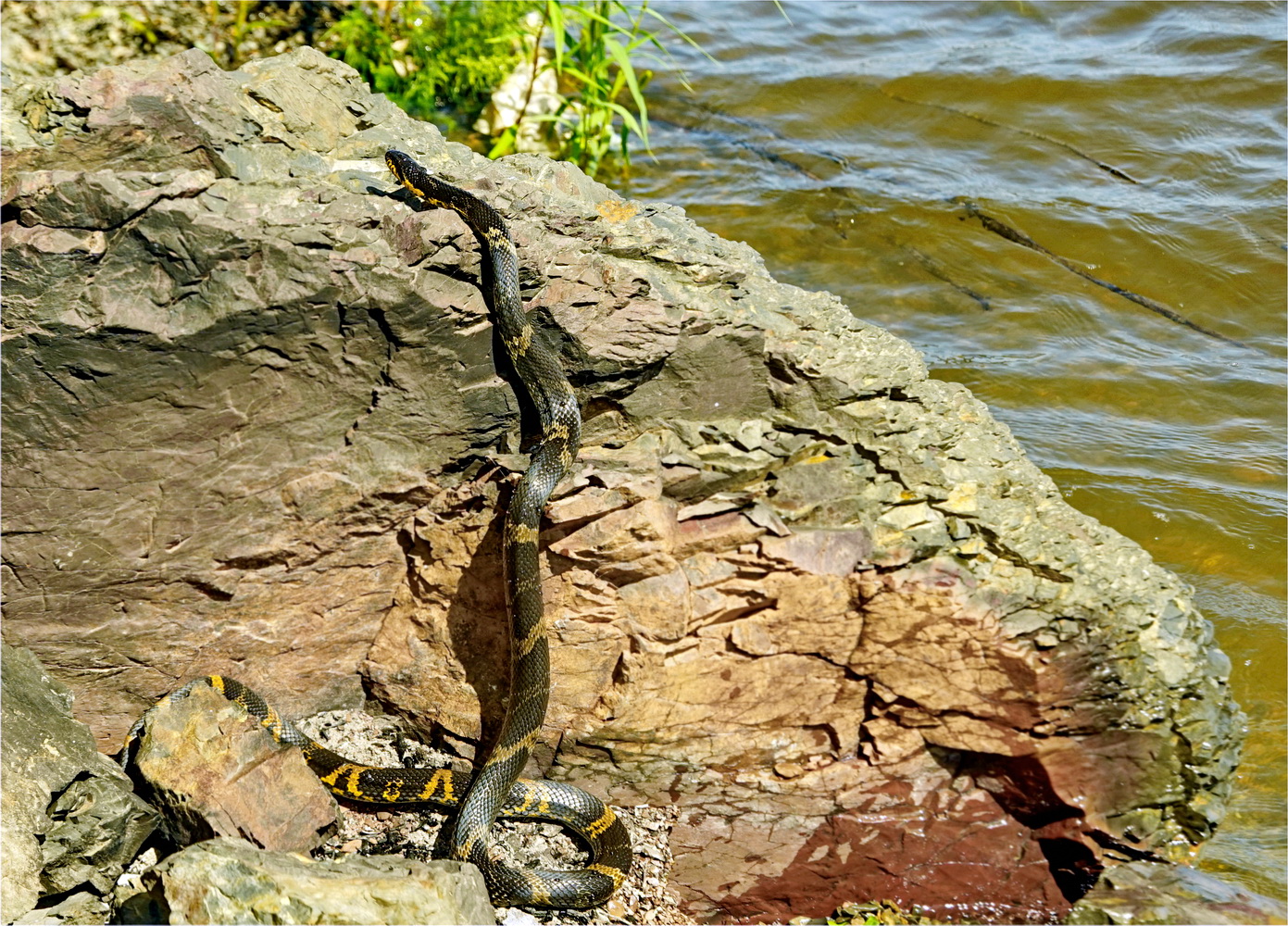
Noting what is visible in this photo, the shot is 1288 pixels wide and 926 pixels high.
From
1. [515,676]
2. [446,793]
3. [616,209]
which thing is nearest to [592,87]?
[616,209]

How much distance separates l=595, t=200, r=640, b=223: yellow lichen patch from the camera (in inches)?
205

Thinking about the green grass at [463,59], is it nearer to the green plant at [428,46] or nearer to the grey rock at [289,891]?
the green plant at [428,46]

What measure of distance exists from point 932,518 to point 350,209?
290cm

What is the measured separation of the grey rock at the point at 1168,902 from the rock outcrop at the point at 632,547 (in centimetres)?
28

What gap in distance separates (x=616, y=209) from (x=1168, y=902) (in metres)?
3.90

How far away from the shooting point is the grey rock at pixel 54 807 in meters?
3.75

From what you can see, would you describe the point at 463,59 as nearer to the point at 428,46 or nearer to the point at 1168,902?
the point at 428,46

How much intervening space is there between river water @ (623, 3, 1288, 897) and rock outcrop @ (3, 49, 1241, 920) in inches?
44.4

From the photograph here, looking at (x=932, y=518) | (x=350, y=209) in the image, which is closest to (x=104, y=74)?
(x=350, y=209)

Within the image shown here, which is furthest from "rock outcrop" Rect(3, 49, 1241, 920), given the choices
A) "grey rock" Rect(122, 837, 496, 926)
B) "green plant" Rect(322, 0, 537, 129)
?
"green plant" Rect(322, 0, 537, 129)

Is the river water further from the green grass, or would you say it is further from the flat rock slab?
the flat rock slab

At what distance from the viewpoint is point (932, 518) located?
5027 millimetres

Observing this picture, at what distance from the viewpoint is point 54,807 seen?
3.92 meters

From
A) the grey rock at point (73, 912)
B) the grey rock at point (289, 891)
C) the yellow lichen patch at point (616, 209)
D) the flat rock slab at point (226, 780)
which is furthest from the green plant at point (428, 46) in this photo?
the grey rock at point (289, 891)
